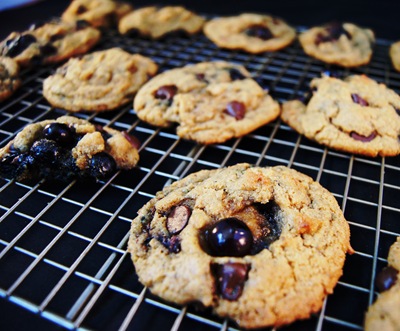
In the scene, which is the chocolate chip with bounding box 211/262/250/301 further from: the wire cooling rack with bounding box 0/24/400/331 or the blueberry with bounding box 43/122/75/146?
the blueberry with bounding box 43/122/75/146

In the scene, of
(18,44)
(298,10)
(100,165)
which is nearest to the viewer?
(100,165)

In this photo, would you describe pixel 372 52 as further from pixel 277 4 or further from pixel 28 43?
pixel 28 43

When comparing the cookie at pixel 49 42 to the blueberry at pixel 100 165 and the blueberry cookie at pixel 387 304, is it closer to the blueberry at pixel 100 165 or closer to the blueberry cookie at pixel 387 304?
the blueberry at pixel 100 165

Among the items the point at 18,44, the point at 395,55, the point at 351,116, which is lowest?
the point at 395,55

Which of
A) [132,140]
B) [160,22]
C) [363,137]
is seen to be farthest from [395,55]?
[132,140]

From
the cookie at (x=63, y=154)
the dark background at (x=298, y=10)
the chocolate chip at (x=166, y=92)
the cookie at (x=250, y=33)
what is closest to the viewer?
the cookie at (x=63, y=154)

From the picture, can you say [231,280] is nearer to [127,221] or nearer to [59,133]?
[127,221]

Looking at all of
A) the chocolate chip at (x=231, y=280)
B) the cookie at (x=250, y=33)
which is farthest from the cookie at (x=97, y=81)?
the chocolate chip at (x=231, y=280)
